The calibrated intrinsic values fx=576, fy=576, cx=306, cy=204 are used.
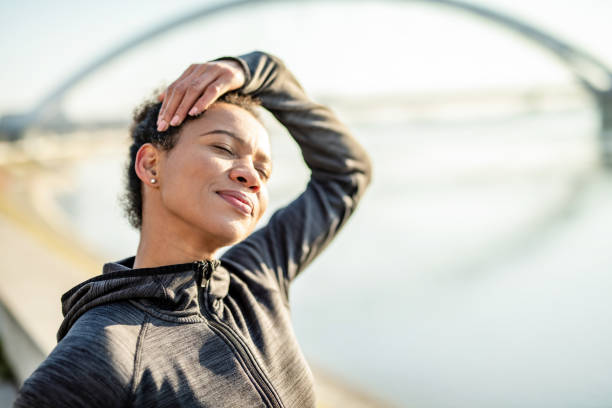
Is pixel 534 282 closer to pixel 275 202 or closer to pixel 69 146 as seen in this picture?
pixel 275 202

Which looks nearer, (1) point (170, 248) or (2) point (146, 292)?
(2) point (146, 292)

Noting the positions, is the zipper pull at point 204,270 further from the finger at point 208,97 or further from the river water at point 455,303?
the river water at point 455,303

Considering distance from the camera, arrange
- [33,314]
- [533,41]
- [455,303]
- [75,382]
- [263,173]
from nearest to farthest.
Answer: [75,382]
[263,173]
[33,314]
[455,303]
[533,41]

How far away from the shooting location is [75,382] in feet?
2.80

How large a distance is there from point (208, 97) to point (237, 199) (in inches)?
8.8

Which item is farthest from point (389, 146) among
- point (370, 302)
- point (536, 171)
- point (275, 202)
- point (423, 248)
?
point (370, 302)

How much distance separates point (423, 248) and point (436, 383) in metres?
4.79

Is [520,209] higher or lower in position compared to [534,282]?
higher

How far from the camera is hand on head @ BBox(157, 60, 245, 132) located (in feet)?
3.89

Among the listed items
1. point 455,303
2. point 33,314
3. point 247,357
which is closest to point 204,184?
point 247,357

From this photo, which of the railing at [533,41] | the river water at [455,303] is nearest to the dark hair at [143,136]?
the river water at [455,303]

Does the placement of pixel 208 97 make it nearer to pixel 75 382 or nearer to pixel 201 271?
pixel 201 271

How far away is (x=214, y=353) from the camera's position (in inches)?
40.9

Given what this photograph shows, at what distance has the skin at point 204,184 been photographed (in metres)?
1.15
